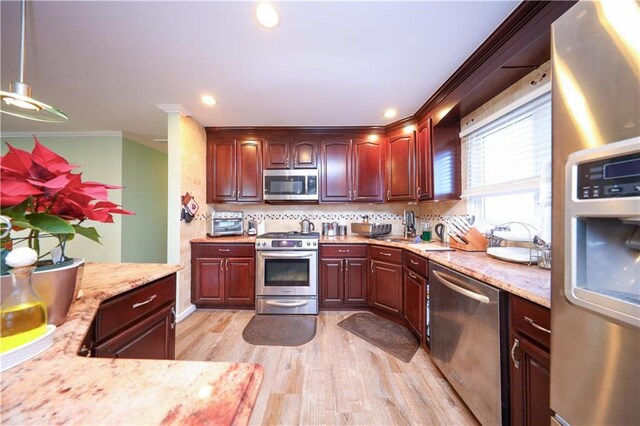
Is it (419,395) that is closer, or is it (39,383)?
(39,383)

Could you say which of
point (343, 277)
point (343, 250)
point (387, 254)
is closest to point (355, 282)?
point (343, 277)

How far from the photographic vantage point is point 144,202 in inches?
141

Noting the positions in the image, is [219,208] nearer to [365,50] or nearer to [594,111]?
[365,50]

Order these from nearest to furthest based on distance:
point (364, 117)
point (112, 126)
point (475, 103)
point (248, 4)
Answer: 1. point (248, 4)
2. point (475, 103)
3. point (364, 117)
4. point (112, 126)

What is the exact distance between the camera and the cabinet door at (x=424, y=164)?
2302 mm

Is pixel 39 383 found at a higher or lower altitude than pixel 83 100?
lower

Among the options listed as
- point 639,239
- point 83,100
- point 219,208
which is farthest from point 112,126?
point 639,239

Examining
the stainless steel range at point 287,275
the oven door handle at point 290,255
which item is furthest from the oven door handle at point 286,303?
the oven door handle at point 290,255

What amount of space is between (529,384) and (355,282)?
1730 millimetres

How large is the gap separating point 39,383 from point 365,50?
201cm

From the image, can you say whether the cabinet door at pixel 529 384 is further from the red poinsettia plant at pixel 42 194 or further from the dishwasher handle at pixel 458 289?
the red poinsettia plant at pixel 42 194

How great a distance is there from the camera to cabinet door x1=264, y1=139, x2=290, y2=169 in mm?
2865

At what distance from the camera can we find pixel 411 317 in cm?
204

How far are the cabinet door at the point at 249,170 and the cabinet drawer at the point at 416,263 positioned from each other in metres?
1.90
